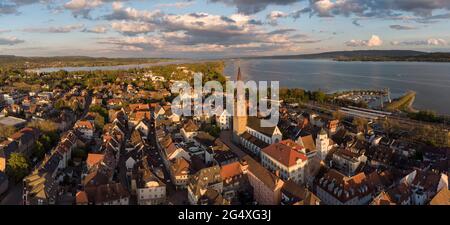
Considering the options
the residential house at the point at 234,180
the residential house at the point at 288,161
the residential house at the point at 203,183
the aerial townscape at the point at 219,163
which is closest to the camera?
the residential house at the point at 203,183

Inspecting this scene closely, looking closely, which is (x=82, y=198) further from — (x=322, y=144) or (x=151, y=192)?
(x=322, y=144)

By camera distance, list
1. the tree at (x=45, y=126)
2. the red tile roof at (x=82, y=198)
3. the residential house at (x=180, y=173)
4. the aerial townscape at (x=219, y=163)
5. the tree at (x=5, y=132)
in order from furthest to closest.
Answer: the tree at (x=45, y=126) < the tree at (x=5, y=132) < the residential house at (x=180, y=173) < the aerial townscape at (x=219, y=163) < the red tile roof at (x=82, y=198)

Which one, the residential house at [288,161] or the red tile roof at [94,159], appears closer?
the residential house at [288,161]

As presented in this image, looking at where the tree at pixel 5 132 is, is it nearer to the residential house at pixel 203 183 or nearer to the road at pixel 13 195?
the road at pixel 13 195

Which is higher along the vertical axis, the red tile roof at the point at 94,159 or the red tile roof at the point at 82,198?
the red tile roof at the point at 94,159

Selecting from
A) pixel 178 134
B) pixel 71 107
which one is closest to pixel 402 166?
pixel 178 134

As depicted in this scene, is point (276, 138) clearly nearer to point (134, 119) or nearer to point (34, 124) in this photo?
point (134, 119)

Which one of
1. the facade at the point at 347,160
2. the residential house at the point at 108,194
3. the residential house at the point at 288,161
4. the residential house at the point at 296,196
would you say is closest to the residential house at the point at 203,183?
the residential house at the point at 108,194

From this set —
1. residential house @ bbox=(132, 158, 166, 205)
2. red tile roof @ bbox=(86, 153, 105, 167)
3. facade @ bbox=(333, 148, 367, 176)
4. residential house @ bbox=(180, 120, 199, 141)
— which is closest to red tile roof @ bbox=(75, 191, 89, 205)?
residential house @ bbox=(132, 158, 166, 205)
